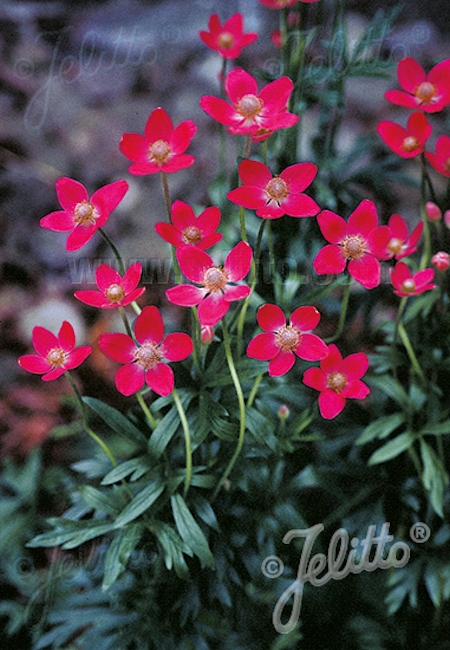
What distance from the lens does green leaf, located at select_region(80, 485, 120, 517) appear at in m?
0.81

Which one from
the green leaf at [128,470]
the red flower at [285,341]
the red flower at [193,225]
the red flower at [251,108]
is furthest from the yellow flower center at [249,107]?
the green leaf at [128,470]

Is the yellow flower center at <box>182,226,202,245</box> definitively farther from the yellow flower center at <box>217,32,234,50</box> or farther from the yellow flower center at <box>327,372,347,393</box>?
the yellow flower center at <box>217,32,234,50</box>

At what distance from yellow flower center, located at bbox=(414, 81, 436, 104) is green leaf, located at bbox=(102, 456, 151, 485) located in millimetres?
569

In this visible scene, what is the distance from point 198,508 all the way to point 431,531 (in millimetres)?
410

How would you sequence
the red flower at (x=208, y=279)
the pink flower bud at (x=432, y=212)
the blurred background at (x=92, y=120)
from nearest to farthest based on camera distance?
the red flower at (x=208, y=279)
the pink flower bud at (x=432, y=212)
the blurred background at (x=92, y=120)

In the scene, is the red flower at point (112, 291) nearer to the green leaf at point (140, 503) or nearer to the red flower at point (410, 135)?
the green leaf at point (140, 503)

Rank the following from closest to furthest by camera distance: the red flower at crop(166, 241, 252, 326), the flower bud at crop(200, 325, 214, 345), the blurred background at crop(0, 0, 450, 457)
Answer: the red flower at crop(166, 241, 252, 326) → the flower bud at crop(200, 325, 214, 345) → the blurred background at crop(0, 0, 450, 457)

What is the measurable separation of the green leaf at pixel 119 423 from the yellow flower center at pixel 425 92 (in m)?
0.55

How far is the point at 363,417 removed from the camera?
3.53 ft

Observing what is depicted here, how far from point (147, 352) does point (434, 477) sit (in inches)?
18.5

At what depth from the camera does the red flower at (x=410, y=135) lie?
0.81 metres

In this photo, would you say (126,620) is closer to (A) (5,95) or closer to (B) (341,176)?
(B) (341,176)

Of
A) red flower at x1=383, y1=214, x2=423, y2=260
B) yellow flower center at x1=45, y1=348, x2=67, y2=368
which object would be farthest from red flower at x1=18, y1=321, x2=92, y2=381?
red flower at x1=383, y1=214, x2=423, y2=260

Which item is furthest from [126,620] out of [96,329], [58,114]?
[58,114]
